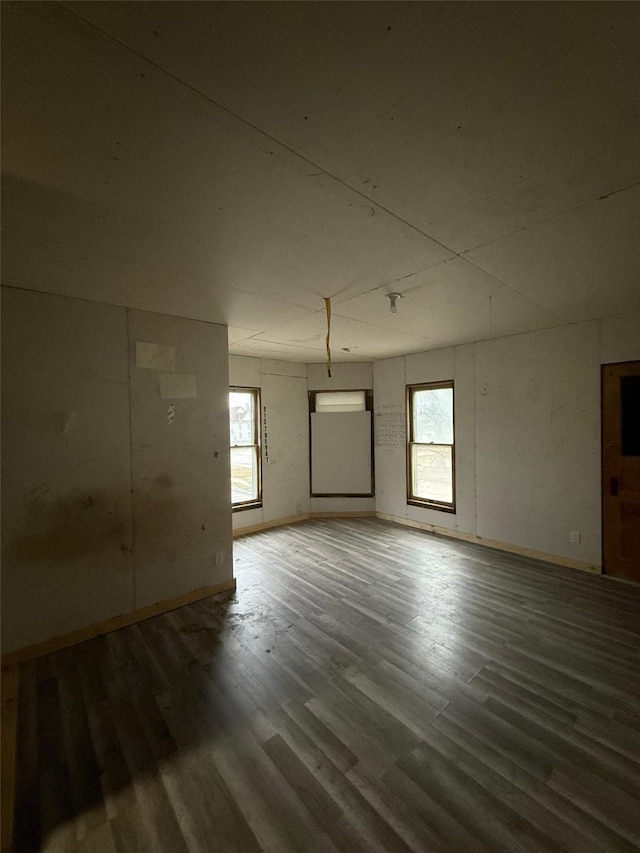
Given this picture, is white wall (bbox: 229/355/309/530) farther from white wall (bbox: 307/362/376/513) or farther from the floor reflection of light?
the floor reflection of light

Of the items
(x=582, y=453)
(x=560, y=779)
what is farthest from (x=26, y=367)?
(x=582, y=453)

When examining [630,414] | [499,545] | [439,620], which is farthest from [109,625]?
[630,414]

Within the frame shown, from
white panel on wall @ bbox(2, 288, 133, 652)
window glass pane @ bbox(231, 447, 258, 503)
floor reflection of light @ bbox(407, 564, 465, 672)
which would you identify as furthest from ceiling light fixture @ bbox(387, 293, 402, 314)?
window glass pane @ bbox(231, 447, 258, 503)

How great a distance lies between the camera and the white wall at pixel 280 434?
5145 mm

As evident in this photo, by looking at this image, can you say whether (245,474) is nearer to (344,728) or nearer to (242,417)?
(242,417)

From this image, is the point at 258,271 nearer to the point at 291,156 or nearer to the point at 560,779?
the point at 291,156

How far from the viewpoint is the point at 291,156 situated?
1.25 m

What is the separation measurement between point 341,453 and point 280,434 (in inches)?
42.7

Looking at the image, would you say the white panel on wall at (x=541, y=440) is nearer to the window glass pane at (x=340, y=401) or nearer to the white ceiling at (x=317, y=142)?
the white ceiling at (x=317, y=142)

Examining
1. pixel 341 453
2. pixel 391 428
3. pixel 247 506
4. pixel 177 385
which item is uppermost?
pixel 177 385

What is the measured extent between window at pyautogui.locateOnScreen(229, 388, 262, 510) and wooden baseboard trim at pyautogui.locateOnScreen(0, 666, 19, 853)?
3028 mm

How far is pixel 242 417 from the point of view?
5.18 m

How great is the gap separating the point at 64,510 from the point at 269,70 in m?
2.85

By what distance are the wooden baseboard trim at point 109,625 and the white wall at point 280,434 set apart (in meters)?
1.76
